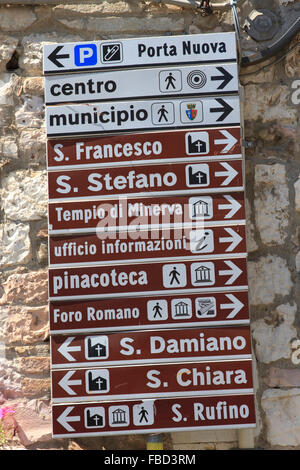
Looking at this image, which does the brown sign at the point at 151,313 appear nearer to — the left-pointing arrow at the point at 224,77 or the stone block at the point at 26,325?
the stone block at the point at 26,325

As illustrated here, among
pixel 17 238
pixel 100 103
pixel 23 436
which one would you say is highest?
pixel 100 103

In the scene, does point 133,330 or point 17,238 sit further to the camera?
point 17,238

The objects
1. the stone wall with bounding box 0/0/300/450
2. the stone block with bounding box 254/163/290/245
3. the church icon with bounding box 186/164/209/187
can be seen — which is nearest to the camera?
the church icon with bounding box 186/164/209/187

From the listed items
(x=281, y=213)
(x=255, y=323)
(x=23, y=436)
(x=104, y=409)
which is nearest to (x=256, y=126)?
(x=281, y=213)

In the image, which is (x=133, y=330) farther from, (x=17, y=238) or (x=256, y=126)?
(x=256, y=126)

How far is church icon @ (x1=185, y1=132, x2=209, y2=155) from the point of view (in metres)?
3.21

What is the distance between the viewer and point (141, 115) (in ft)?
10.7

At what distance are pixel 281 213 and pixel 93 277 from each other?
3.19 feet

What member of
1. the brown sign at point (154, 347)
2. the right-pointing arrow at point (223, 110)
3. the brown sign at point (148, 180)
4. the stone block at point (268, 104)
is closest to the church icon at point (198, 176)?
the brown sign at point (148, 180)

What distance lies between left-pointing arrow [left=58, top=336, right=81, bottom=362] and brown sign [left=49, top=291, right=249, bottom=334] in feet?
0.15

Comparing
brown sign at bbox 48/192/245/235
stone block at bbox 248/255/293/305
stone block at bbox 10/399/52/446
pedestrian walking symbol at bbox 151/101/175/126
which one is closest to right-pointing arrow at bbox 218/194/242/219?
brown sign at bbox 48/192/245/235

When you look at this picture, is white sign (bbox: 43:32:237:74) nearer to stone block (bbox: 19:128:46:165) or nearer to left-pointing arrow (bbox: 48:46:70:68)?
left-pointing arrow (bbox: 48:46:70:68)

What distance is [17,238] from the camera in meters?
3.43

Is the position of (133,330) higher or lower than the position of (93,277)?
lower
